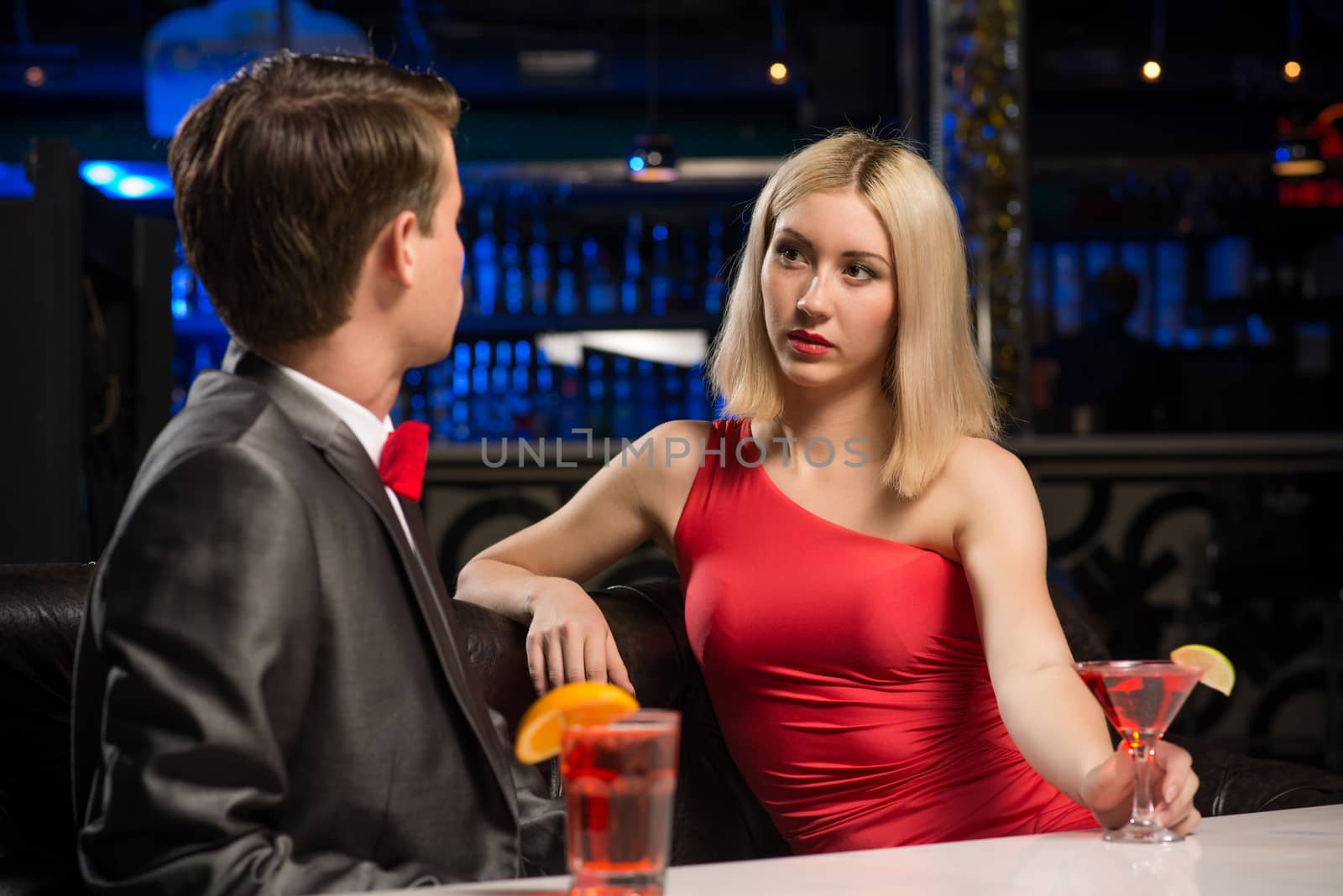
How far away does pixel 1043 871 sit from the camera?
3.29 ft

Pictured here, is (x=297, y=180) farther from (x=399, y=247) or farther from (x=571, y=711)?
(x=571, y=711)

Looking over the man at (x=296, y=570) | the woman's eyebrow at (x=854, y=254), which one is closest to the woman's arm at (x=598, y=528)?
the woman's eyebrow at (x=854, y=254)

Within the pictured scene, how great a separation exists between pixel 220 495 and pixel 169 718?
0.15 metres

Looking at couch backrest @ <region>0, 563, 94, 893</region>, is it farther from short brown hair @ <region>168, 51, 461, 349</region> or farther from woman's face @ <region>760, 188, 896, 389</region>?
woman's face @ <region>760, 188, 896, 389</region>

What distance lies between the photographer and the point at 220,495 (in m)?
0.92

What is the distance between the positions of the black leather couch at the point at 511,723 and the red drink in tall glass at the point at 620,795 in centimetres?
83

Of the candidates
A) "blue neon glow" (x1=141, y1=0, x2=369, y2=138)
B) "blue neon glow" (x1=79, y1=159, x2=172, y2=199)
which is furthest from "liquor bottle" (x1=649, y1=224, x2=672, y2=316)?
"blue neon glow" (x1=141, y1=0, x2=369, y2=138)

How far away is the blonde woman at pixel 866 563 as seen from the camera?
1.67 meters

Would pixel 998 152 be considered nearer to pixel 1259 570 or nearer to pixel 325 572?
pixel 1259 570

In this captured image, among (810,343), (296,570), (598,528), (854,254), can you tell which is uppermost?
(854,254)

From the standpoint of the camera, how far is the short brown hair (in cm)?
101

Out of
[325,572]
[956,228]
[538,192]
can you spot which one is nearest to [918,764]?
[956,228]

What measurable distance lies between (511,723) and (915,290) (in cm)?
73

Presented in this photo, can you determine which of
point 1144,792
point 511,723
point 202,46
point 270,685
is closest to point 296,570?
point 270,685
